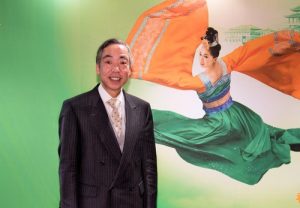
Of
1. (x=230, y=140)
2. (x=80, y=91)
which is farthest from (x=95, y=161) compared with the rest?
(x=230, y=140)

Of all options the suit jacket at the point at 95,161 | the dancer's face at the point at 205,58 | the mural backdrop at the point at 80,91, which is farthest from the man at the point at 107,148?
the dancer's face at the point at 205,58

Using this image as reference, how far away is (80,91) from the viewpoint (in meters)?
2.76

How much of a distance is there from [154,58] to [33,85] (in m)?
0.93

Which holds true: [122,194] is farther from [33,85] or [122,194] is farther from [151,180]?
[33,85]

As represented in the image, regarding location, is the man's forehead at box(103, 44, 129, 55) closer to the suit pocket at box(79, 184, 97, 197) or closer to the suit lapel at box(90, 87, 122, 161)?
the suit lapel at box(90, 87, 122, 161)

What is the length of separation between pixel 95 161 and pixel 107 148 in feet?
0.27

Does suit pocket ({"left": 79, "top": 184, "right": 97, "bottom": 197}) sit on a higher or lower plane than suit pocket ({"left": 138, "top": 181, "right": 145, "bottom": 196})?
higher

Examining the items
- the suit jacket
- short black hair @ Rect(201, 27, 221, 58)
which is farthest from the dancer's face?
the suit jacket

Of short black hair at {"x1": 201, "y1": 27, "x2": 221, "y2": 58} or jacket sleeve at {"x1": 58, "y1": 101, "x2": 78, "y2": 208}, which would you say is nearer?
jacket sleeve at {"x1": 58, "y1": 101, "x2": 78, "y2": 208}

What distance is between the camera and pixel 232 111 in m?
2.82

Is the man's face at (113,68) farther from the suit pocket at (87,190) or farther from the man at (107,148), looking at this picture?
the suit pocket at (87,190)

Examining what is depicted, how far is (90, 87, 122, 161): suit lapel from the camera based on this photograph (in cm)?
172

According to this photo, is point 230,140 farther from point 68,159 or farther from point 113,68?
point 68,159

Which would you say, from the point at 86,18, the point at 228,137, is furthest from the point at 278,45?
the point at 86,18
